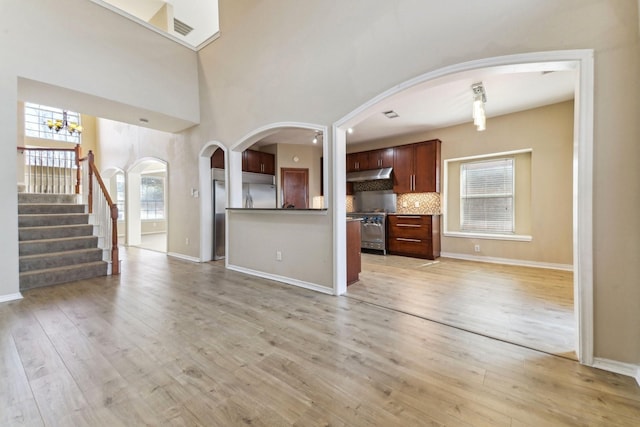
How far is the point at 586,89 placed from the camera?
183cm

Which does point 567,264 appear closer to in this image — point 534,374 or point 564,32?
point 534,374

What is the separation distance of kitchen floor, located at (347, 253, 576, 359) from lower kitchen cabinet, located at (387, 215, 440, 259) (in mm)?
569

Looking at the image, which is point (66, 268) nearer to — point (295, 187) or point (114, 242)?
point (114, 242)

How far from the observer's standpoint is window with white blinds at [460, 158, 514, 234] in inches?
203

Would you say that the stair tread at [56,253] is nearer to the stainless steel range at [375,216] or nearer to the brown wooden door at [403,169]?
the stainless steel range at [375,216]

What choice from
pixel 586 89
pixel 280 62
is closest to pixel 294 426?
pixel 586 89

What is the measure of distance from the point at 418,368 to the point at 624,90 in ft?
7.66

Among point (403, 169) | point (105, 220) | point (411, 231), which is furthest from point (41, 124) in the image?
point (411, 231)

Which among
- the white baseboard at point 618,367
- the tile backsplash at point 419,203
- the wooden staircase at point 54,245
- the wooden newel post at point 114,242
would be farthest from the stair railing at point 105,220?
the white baseboard at point 618,367

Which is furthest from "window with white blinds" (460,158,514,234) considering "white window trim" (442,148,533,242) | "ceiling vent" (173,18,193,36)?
"ceiling vent" (173,18,193,36)

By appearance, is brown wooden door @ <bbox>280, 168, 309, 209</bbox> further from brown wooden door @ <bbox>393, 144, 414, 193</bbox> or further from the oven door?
brown wooden door @ <bbox>393, 144, 414, 193</bbox>

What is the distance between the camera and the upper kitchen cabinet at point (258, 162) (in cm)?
636

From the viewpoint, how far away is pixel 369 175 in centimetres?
Result: 647

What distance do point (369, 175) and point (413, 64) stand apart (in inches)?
152
